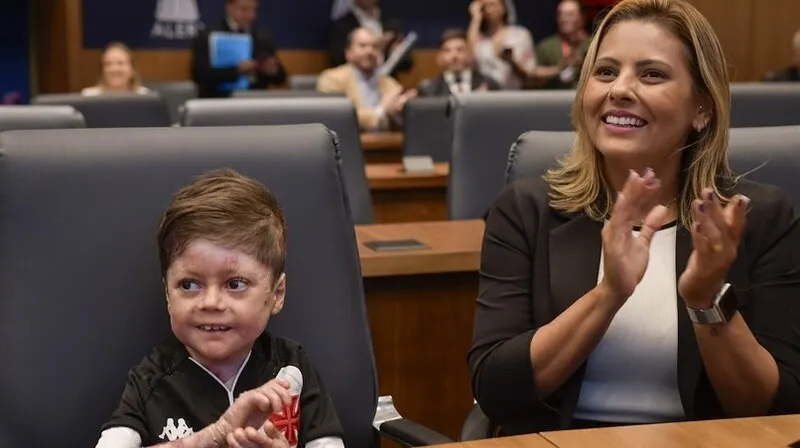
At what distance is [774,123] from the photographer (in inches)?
121

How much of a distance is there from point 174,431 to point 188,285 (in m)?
0.18

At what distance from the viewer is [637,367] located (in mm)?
1743

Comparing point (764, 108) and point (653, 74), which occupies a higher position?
point (653, 74)

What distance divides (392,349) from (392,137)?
2.61 meters

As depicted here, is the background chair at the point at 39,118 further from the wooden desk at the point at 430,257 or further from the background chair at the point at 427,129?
the background chair at the point at 427,129

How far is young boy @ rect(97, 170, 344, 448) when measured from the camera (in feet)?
4.87

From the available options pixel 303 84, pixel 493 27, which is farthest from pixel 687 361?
pixel 493 27

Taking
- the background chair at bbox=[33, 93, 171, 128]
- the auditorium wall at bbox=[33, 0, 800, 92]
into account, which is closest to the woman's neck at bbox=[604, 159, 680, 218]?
the background chair at bbox=[33, 93, 171, 128]

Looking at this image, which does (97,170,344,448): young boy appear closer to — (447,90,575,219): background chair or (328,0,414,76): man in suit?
(447,90,575,219): background chair

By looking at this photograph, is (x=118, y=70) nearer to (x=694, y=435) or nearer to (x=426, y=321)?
(x=426, y=321)

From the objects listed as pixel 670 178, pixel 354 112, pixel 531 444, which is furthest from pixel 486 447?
pixel 354 112

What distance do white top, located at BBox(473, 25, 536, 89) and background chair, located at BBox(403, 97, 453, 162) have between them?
3.19 m

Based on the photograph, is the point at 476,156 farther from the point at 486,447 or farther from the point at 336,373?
the point at 486,447

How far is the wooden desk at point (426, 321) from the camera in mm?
2537
